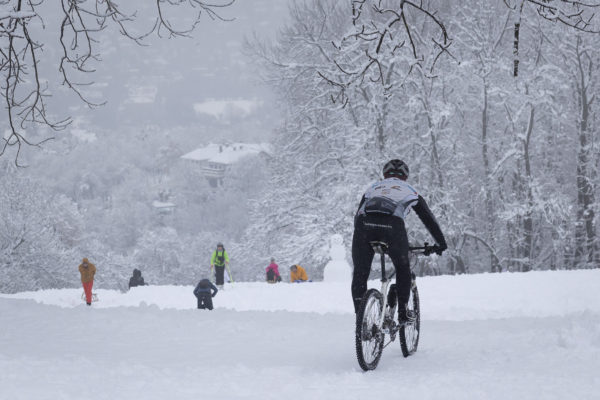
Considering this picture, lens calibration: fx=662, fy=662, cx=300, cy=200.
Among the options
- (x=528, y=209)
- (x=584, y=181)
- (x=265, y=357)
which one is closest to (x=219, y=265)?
(x=528, y=209)

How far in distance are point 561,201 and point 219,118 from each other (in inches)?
5388

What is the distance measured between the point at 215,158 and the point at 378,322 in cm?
11645

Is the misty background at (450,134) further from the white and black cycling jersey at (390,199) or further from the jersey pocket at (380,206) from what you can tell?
the jersey pocket at (380,206)

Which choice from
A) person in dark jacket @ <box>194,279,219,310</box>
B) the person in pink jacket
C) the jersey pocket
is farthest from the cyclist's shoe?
the person in pink jacket

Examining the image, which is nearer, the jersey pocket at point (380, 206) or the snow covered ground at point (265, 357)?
the snow covered ground at point (265, 357)

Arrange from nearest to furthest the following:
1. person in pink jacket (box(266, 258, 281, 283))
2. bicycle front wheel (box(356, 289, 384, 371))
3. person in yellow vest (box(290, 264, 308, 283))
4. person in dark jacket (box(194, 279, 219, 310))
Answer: bicycle front wheel (box(356, 289, 384, 371))
person in dark jacket (box(194, 279, 219, 310))
person in yellow vest (box(290, 264, 308, 283))
person in pink jacket (box(266, 258, 281, 283))

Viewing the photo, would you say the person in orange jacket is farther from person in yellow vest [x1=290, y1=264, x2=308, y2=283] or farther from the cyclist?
the cyclist

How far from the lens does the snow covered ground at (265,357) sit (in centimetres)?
415

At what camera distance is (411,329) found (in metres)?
5.70

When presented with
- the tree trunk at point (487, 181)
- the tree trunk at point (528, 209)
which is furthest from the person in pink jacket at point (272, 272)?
the tree trunk at point (528, 209)

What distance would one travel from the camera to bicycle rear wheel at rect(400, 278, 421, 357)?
17.7 feet

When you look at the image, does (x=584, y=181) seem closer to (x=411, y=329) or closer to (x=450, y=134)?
(x=450, y=134)

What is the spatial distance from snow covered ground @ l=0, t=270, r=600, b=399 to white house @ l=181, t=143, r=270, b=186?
95627 millimetres

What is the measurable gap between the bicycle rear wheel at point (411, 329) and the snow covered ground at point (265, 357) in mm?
129
